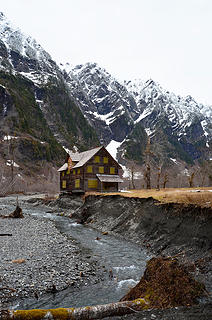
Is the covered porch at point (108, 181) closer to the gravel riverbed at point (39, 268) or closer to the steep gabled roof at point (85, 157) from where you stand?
the steep gabled roof at point (85, 157)

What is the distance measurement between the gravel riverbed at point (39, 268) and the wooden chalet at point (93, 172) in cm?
3003

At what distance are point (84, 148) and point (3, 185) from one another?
355 feet

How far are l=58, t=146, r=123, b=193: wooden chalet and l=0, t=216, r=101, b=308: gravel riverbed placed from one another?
98.5ft

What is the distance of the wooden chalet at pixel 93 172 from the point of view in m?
50.7

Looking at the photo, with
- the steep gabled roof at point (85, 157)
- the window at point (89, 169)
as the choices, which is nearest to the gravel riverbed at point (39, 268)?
the window at point (89, 169)

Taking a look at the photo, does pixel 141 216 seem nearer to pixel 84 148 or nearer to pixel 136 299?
pixel 136 299

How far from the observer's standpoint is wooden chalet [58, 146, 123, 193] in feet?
166

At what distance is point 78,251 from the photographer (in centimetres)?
1873

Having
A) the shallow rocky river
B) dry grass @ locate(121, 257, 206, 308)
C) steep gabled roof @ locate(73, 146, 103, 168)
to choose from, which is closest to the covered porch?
steep gabled roof @ locate(73, 146, 103, 168)

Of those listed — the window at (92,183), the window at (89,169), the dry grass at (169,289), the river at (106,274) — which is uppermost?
the window at (89,169)

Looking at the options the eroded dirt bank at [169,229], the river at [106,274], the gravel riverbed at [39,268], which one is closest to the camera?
the river at [106,274]

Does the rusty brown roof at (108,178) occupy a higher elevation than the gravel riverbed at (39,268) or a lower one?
higher

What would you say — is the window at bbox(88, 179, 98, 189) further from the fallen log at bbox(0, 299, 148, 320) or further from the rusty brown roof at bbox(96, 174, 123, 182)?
the fallen log at bbox(0, 299, 148, 320)

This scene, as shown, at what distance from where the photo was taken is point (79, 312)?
301 inches
